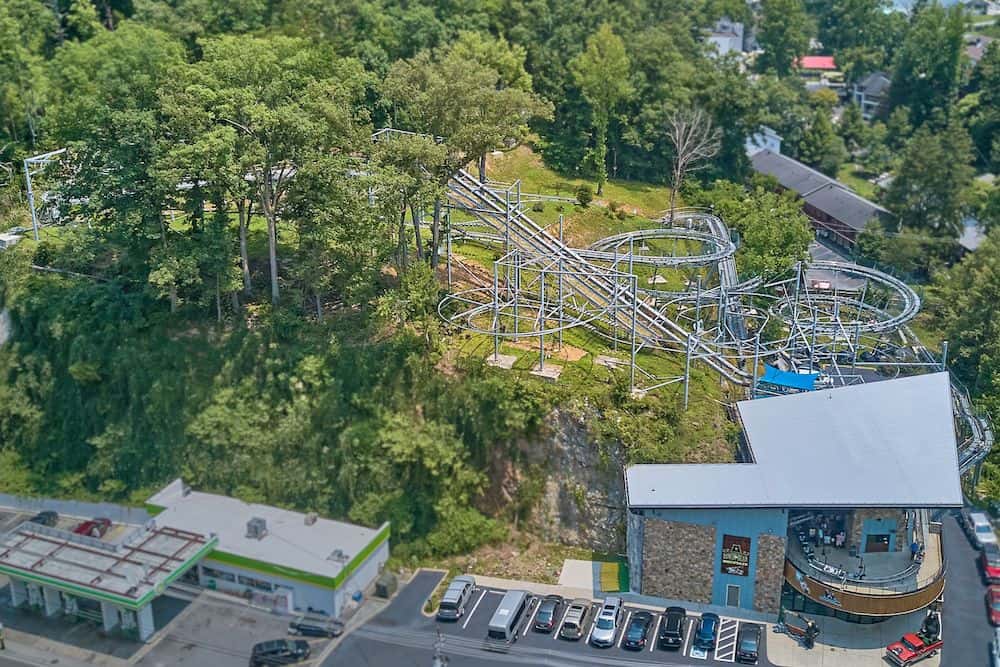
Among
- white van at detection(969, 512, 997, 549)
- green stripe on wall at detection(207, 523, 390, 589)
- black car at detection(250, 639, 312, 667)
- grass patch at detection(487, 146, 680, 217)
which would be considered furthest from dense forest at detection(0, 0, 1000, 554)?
black car at detection(250, 639, 312, 667)

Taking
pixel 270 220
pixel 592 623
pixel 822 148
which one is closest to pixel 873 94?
pixel 822 148

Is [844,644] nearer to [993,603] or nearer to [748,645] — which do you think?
[748,645]

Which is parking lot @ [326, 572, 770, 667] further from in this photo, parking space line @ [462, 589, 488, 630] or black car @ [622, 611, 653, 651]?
black car @ [622, 611, 653, 651]

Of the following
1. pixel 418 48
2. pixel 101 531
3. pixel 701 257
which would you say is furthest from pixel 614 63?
pixel 101 531

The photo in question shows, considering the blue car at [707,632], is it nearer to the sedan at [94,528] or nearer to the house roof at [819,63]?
the sedan at [94,528]

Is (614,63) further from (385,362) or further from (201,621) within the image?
(201,621)

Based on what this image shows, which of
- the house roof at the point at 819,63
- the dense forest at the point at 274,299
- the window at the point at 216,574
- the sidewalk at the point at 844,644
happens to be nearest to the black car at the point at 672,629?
the sidewalk at the point at 844,644
